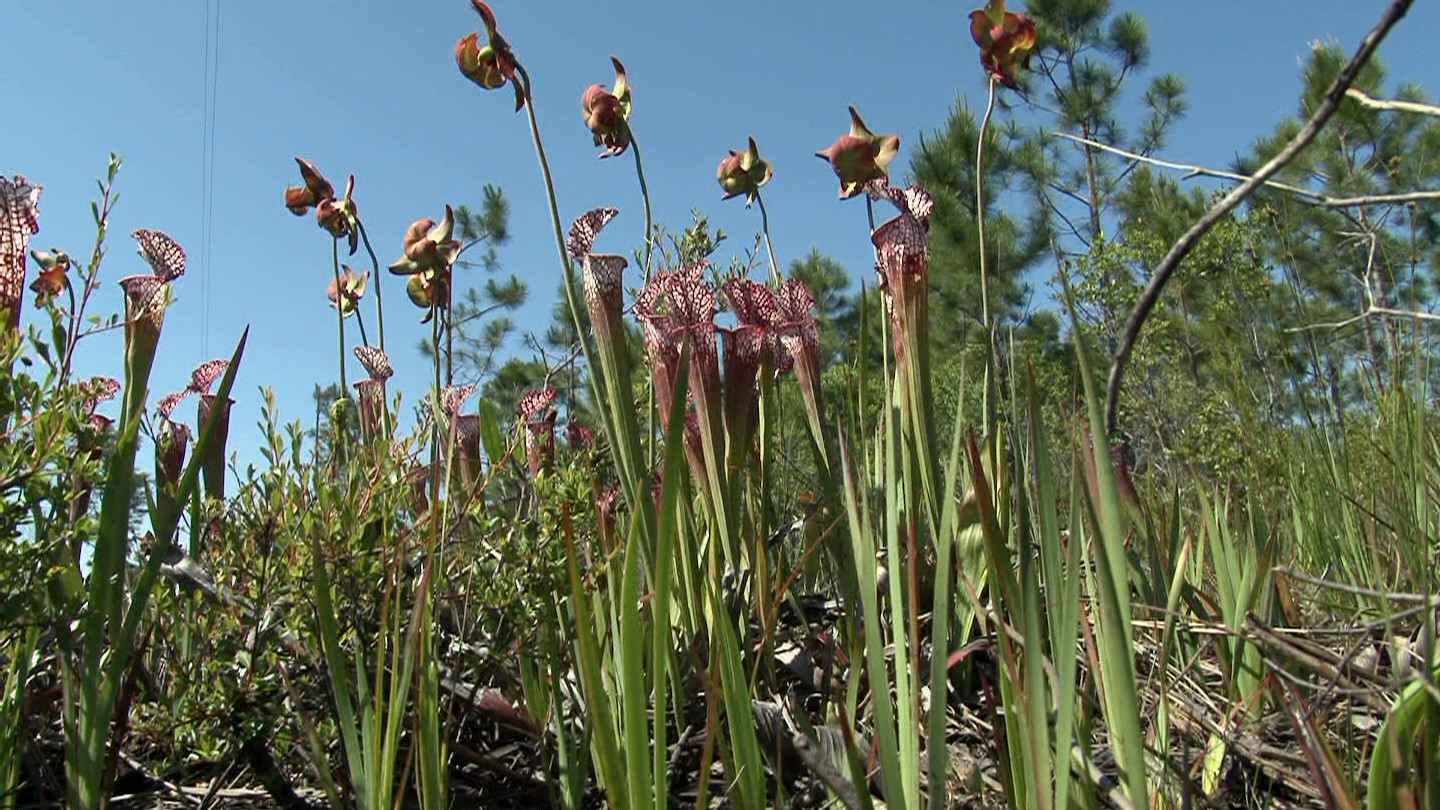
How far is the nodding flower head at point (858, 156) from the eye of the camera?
1485 mm

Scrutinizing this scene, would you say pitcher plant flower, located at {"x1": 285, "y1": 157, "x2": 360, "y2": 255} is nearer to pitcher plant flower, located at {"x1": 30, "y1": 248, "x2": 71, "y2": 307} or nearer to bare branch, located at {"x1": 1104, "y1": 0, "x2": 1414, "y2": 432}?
pitcher plant flower, located at {"x1": 30, "y1": 248, "x2": 71, "y2": 307}

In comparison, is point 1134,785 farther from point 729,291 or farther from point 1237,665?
point 729,291

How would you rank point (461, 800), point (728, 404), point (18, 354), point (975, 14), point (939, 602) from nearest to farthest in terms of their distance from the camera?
point (939, 602)
point (18, 354)
point (461, 800)
point (728, 404)
point (975, 14)

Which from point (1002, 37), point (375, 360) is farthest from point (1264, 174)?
point (375, 360)

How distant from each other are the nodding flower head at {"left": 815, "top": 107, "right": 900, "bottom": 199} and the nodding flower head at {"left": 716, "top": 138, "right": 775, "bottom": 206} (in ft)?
0.75

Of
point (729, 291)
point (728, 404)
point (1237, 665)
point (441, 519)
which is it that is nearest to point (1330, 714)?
point (1237, 665)

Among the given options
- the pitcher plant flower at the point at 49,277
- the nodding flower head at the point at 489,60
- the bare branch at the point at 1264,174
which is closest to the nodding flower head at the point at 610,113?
the nodding flower head at the point at 489,60

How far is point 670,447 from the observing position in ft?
1.95

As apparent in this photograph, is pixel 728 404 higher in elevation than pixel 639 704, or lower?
higher

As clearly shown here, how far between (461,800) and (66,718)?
0.39 metres

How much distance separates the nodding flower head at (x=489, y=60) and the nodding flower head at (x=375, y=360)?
0.82 meters

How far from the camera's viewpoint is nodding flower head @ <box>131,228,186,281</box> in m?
1.32

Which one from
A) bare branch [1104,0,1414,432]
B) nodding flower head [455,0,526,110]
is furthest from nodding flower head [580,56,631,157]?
bare branch [1104,0,1414,432]

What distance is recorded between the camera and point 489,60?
1.37 metres
